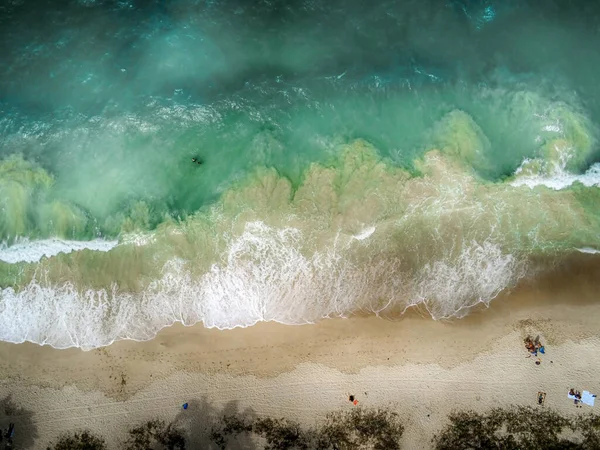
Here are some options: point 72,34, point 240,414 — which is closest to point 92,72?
point 72,34

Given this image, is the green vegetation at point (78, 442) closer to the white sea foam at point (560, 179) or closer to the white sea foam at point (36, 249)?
the white sea foam at point (36, 249)

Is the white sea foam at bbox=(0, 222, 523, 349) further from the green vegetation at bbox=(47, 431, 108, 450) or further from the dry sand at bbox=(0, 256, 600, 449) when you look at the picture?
the green vegetation at bbox=(47, 431, 108, 450)

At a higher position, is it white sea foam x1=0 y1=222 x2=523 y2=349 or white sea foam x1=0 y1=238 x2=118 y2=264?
white sea foam x1=0 y1=238 x2=118 y2=264

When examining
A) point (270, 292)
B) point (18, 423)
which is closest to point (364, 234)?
point (270, 292)

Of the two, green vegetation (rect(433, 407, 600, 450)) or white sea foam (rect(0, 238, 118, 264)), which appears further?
white sea foam (rect(0, 238, 118, 264))

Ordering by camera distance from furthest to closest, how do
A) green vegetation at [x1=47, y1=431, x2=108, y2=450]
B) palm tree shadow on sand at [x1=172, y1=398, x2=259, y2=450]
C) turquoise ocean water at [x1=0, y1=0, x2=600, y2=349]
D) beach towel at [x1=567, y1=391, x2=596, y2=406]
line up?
turquoise ocean water at [x1=0, y1=0, x2=600, y2=349], green vegetation at [x1=47, y1=431, x2=108, y2=450], palm tree shadow on sand at [x1=172, y1=398, x2=259, y2=450], beach towel at [x1=567, y1=391, x2=596, y2=406]

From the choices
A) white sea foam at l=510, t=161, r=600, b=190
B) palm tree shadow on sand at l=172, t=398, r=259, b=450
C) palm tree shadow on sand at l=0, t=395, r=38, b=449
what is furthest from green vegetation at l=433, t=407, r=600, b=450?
palm tree shadow on sand at l=0, t=395, r=38, b=449

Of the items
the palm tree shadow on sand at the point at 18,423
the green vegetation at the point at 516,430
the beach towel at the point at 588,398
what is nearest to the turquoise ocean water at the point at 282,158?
the palm tree shadow on sand at the point at 18,423

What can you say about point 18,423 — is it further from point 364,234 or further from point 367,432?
point 364,234
